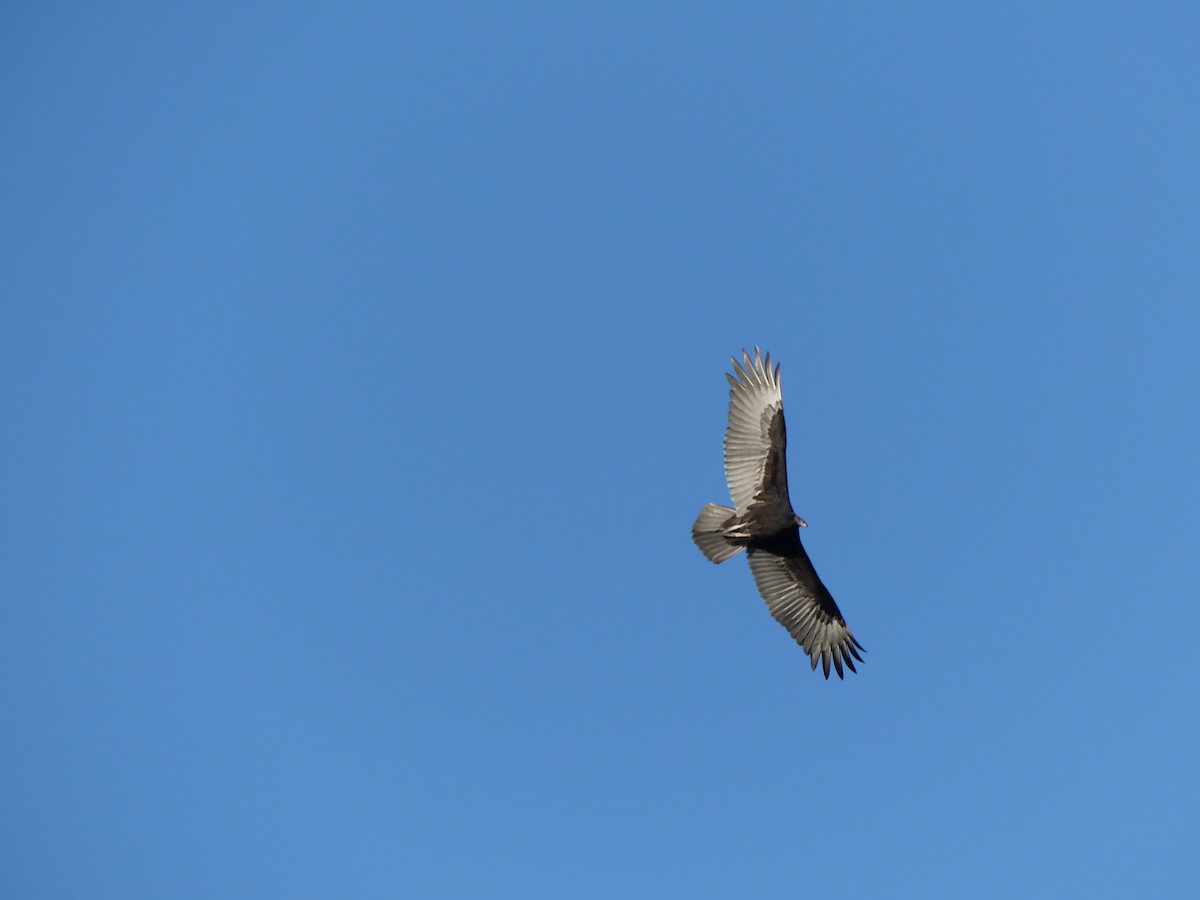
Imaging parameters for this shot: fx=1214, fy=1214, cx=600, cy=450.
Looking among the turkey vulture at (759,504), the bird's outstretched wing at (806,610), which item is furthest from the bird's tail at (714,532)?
the bird's outstretched wing at (806,610)

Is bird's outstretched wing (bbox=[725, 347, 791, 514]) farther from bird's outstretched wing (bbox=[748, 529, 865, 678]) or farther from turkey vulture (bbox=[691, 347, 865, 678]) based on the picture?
bird's outstretched wing (bbox=[748, 529, 865, 678])

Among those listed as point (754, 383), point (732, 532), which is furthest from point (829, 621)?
point (754, 383)

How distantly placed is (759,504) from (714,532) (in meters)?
0.93

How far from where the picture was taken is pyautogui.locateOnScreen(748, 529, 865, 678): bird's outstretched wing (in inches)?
832

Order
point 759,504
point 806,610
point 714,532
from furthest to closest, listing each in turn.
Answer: point 806,610 → point 714,532 → point 759,504

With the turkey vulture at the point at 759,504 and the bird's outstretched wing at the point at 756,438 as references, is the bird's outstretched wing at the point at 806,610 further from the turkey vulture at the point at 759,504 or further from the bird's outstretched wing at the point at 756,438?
the bird's outstretched wing at the point at 756,438

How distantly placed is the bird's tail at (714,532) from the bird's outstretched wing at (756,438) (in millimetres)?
276

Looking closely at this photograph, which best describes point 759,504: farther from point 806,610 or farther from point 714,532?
point 806,610

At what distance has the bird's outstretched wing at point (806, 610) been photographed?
2114cm

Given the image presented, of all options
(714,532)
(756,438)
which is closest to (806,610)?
(714,532)

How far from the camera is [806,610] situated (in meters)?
21.5

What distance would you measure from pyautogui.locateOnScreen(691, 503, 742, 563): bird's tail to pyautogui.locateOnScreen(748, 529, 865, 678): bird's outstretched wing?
2.75 ft

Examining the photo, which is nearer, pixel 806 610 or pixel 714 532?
pixel 714 532

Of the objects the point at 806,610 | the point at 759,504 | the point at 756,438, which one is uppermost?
the point at 756,438
